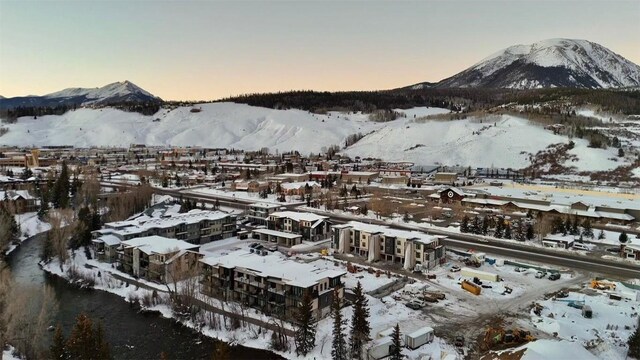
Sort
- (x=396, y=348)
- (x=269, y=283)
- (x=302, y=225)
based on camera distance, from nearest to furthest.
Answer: (x=396, y=348), (x=269, y=283), (x=302, y=225)

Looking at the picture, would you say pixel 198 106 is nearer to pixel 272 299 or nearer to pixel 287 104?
pixel 287 104

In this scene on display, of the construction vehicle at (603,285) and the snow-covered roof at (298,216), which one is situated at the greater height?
the snow-covered roof at (298,216)

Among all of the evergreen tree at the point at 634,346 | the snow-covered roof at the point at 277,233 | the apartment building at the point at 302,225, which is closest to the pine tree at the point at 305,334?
the evergreen tree at the point at 634,346

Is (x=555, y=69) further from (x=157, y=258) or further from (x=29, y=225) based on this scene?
(x=157, y=258)

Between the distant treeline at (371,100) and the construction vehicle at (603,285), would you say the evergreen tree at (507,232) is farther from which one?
the distant treeline at (371,100)

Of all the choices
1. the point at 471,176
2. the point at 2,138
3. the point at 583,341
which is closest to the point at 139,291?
the point at 583,341

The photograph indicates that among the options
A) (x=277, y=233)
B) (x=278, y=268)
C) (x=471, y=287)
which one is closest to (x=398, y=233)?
(x=471, y=287)

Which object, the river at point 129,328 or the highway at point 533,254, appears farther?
the highway at point 533,254
